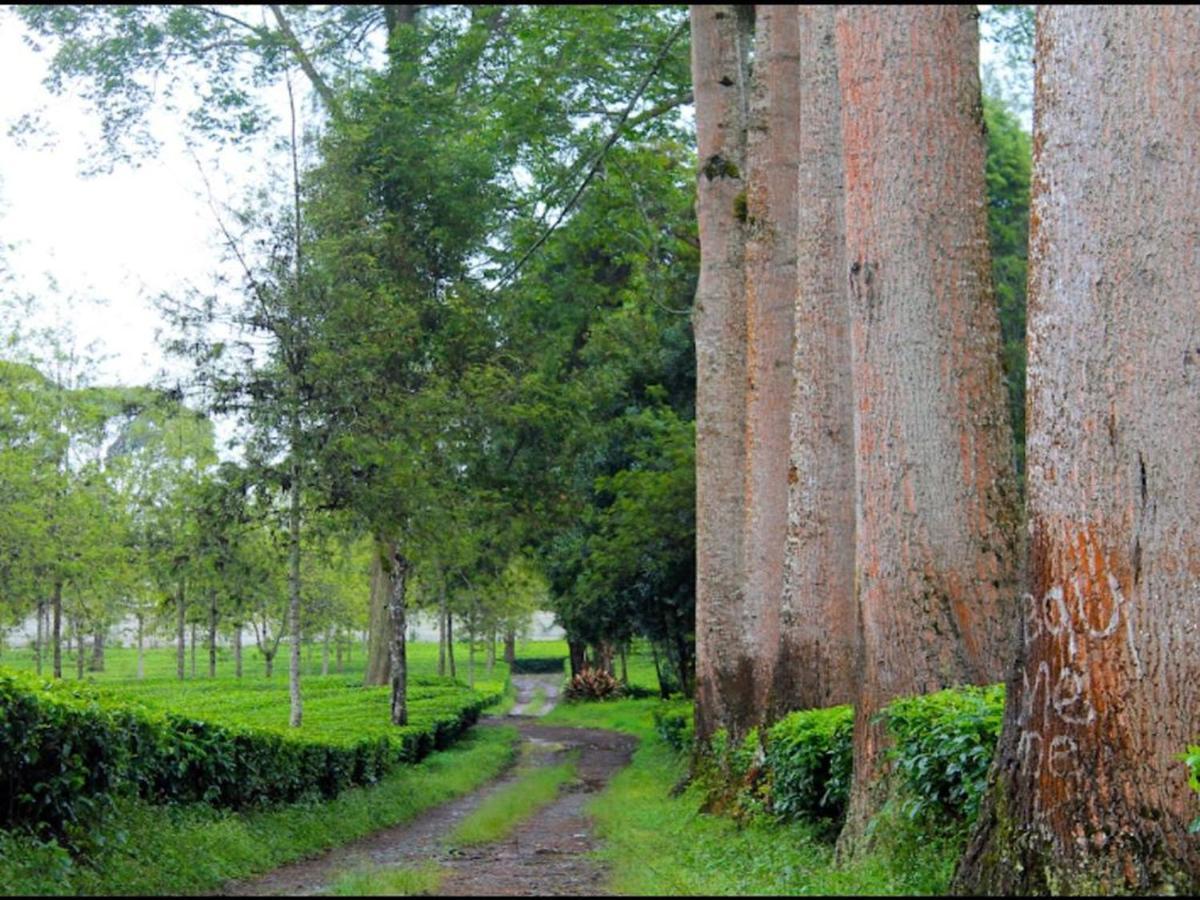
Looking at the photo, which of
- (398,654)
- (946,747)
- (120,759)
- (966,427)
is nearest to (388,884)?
(120,759)

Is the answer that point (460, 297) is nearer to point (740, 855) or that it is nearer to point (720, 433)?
point (720, 433)

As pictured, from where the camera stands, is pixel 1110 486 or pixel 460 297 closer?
pixel 1110 486

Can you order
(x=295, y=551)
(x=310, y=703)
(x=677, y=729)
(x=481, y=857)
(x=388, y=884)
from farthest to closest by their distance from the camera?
(x=310, y=703) → (x=677, y=729) → (x=295, y=551) → (x=481, y=857) → (x=388, y=884)

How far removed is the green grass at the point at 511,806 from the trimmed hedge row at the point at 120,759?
172 cm

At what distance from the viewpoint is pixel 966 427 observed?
26.2ft

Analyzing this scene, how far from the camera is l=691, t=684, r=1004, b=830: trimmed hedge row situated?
644 centimetres

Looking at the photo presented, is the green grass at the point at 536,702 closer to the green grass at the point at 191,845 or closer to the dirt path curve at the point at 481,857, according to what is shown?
the dirt path curve at the point at 481,857

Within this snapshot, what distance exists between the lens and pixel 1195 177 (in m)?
5.39

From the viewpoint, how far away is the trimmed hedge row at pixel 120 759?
7.77 metres

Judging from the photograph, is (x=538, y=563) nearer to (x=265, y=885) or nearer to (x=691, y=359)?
(x=691, y=359)

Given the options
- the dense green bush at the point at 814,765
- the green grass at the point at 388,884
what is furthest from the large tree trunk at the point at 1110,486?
the dense green bush at the point at 814,765

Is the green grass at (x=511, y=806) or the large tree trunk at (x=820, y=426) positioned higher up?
the large tree trunk at (x=820, y=426)

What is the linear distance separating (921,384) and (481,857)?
5.14 m

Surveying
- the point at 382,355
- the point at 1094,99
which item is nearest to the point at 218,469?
the point at 382,355
